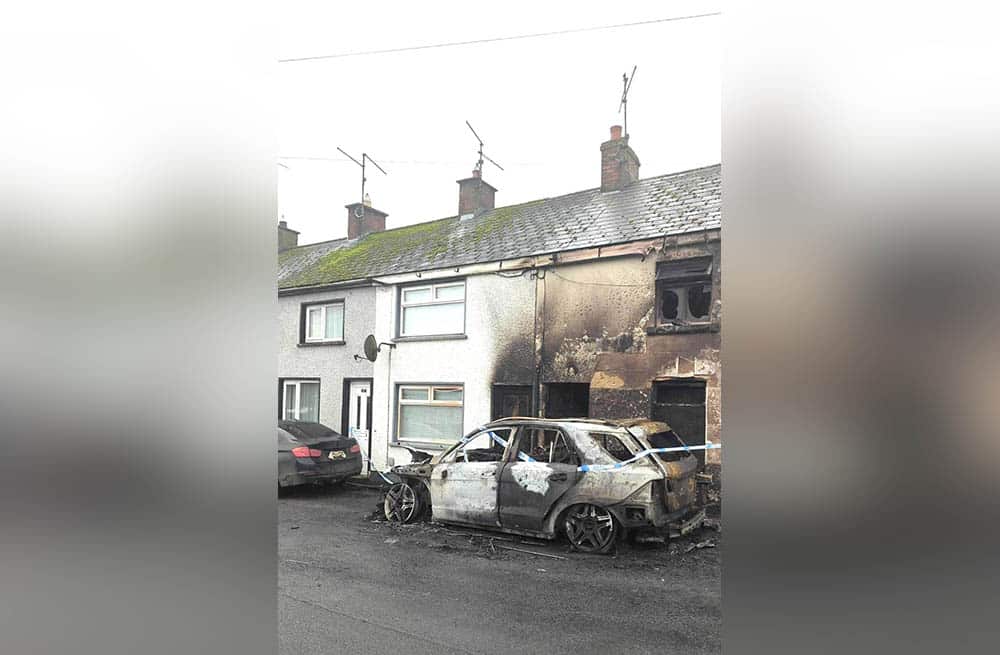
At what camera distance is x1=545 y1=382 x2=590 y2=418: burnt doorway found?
2.70m

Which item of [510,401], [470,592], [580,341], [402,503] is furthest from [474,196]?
[470,592]

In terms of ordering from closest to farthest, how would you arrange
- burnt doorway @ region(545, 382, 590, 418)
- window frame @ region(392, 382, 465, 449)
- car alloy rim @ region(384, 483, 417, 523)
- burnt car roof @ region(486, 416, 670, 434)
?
burnt car roof @ region(486, 416, 670, 434), burnt doorway @ region(545, 382, 590, 418), window frame @ region(392, 382, 465, 449), car alloy rim @ region(384, 483, 417, 523)

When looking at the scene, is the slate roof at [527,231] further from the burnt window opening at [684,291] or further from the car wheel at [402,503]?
the car wheel at [402,503]

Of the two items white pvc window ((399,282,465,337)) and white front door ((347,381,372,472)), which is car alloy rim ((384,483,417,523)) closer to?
white front door ((347,381,372,472))

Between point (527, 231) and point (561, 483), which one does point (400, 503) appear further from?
point (527, 231)

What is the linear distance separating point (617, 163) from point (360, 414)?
6.73 feet

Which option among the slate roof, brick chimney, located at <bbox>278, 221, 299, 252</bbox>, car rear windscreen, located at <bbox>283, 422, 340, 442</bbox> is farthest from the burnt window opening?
brick chimney, located at <bbox>278, 221, 299, 252</bbox>

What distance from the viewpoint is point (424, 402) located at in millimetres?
3119

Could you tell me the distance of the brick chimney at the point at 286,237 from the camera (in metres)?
3.46
